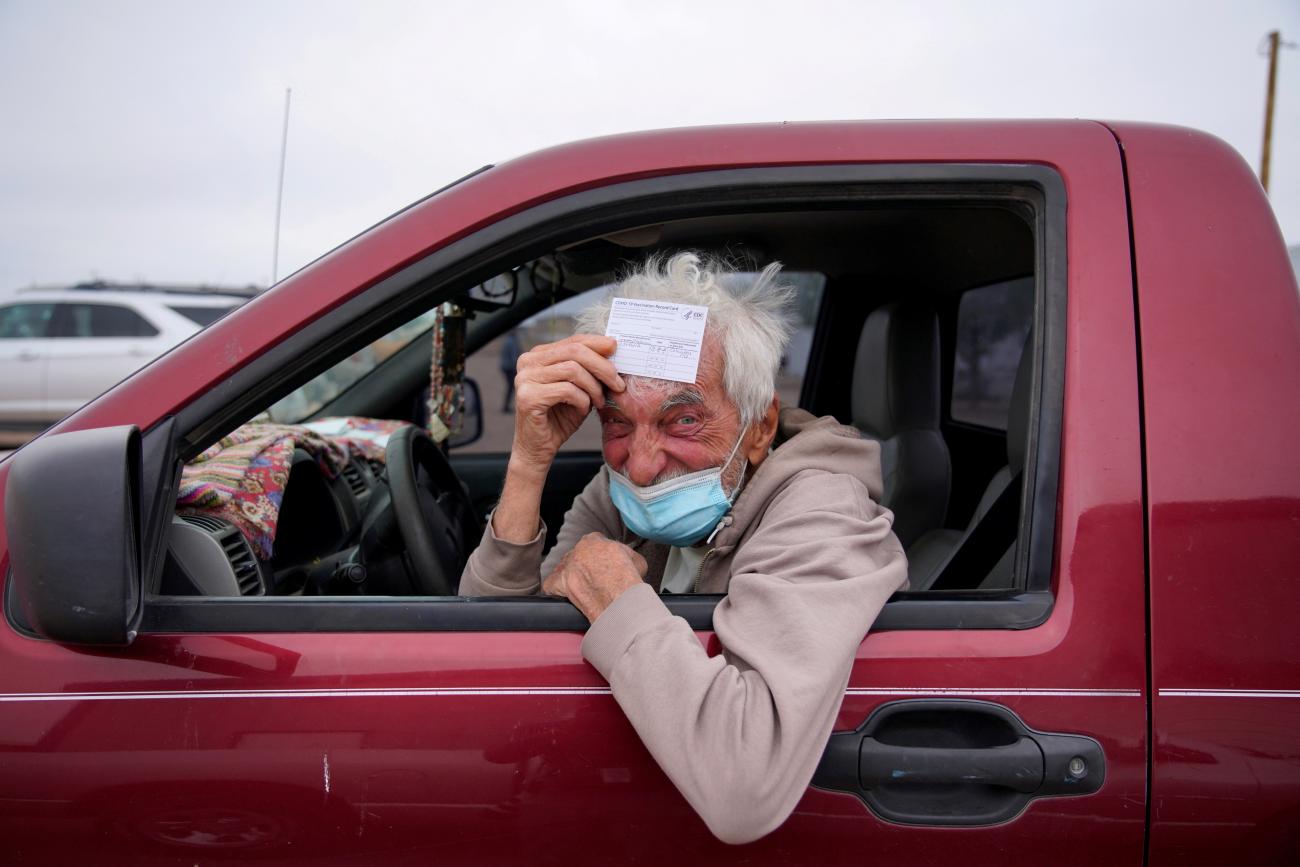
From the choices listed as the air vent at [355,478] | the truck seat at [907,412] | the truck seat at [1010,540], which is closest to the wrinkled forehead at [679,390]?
the truck seat at [1010,540]

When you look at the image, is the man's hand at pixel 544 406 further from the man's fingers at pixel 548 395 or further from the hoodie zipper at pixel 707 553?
the hoodie zipper at pixel 707 553

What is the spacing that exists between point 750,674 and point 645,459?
46 centimetres

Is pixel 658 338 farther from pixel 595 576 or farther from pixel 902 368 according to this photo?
pixel 902 368

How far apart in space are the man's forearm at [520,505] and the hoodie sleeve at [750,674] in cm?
41

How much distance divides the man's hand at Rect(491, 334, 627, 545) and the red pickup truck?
20 cm

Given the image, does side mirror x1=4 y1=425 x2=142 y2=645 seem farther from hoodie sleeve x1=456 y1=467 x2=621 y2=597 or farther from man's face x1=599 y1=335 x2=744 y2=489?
man's face x1=599 y1=335 x2=744 y2=489

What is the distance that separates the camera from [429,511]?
78.4 inches

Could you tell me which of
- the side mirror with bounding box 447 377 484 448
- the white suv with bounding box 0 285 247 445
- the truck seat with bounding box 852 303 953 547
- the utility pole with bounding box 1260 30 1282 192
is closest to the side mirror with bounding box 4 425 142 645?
the truck seat with bounding box 852 303 953 547

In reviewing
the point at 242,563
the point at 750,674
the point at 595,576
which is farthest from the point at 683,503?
the point at 242,563

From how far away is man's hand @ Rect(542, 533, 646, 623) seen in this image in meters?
1.22

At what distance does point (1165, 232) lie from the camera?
3.96ft

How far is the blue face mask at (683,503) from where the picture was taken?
58.0 inches

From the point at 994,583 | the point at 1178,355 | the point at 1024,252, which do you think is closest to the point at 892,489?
the point at 1024,252

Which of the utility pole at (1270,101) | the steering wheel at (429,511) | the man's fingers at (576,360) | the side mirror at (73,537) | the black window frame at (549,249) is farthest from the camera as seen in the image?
the utility pole at (1270,101)
